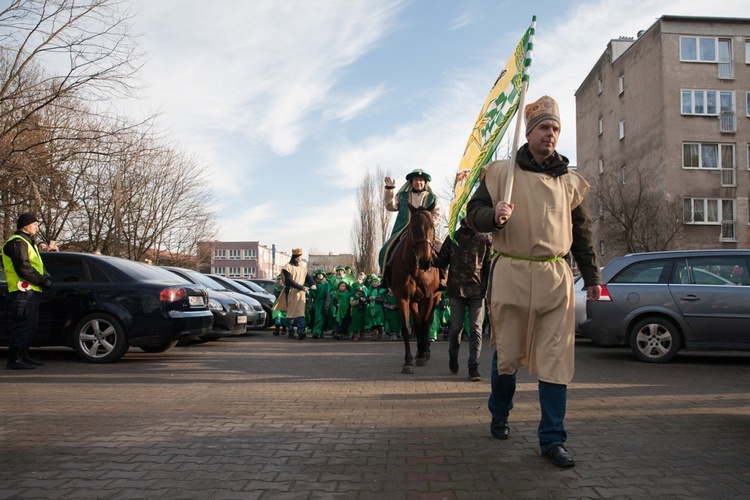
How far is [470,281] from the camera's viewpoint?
8.01 meters

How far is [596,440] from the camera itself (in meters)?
4.79

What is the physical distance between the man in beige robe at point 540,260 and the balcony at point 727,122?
36697 mm

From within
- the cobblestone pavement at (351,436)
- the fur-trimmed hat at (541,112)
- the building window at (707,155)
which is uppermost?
the building window at (707,155)

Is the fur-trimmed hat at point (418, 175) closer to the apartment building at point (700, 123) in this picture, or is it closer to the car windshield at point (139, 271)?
the car windshield at point (139, 271)

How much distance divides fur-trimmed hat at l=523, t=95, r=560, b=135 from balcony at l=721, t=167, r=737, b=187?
36.0 metres

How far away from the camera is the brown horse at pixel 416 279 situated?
825cm

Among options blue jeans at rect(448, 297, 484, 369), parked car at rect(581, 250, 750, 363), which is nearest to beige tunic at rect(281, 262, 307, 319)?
parked car at rect(581, 250, 750, 363)

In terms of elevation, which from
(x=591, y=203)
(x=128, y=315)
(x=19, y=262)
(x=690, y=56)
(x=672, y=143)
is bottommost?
(x=128, y=315)

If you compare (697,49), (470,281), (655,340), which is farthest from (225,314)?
(697,49)

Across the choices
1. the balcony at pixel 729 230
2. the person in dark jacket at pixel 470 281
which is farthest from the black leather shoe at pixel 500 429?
the balcony at pixel 729 230

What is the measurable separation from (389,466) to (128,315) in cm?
636

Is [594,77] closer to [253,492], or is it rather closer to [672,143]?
[672,143]

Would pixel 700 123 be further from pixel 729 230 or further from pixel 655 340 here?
pixel 655 340

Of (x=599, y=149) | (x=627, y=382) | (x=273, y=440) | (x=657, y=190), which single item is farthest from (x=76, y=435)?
(x=599, y=149)
